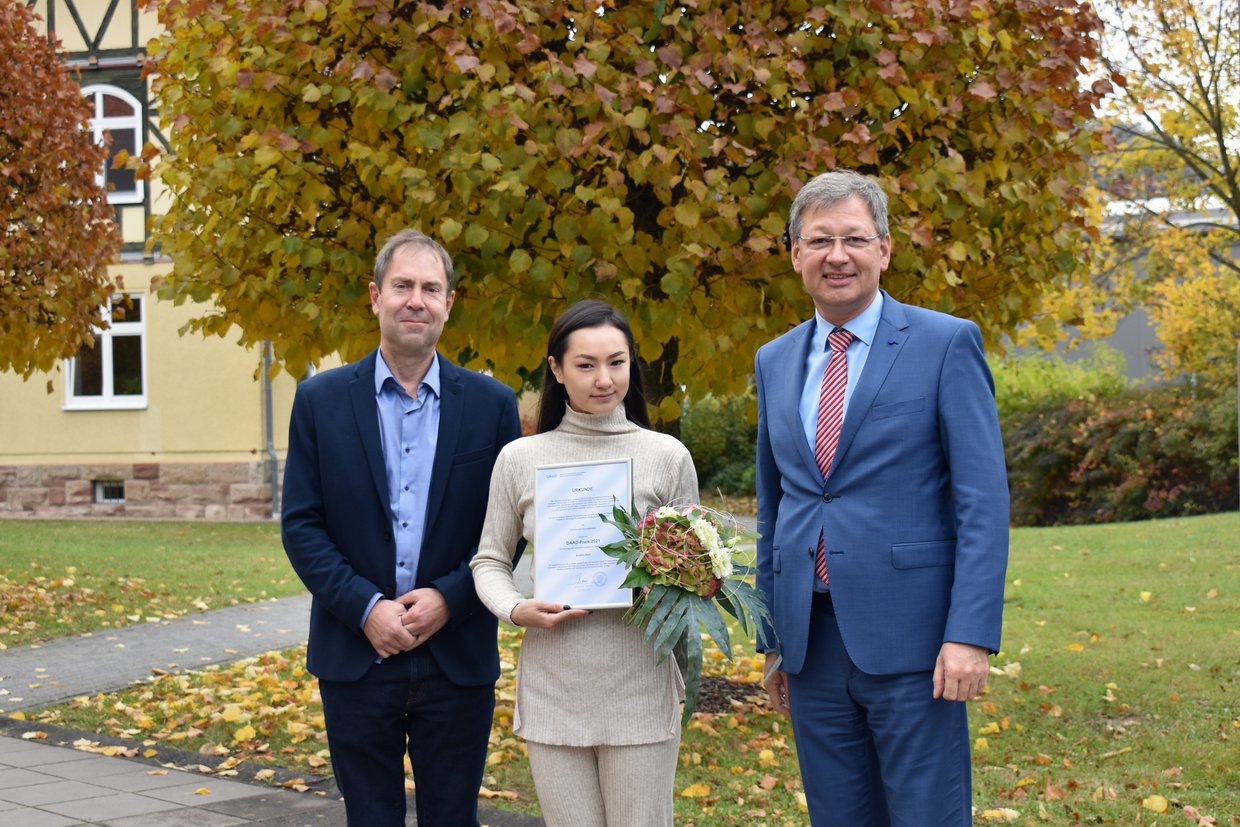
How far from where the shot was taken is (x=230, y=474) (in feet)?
66.2

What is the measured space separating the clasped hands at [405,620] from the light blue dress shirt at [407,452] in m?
0.10

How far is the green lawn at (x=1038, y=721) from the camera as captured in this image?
5.68 meters

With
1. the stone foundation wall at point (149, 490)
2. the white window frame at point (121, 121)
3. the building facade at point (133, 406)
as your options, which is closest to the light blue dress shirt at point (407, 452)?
the stone foundation wall at point (149, 490)

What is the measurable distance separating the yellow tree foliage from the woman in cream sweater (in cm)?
1442

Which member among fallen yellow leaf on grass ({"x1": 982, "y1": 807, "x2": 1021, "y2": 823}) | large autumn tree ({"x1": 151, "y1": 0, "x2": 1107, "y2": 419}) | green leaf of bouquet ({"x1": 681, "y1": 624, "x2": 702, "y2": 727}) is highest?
large autumn tree ({"x1": 151, "y1": 0, "x2": 1107, "y2": 419})

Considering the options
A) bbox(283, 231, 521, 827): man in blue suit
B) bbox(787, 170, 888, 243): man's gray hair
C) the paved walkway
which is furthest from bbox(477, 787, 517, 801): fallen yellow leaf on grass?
bbox(787, 170, 888, 243): man's gray hair

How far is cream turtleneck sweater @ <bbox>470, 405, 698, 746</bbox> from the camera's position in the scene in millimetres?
3307

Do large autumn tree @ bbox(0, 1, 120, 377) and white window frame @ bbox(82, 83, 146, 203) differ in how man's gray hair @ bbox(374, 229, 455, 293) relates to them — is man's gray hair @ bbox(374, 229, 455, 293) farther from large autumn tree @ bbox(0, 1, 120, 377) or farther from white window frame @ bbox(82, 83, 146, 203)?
white window frame @ bbox(82, 83, 146, 203)

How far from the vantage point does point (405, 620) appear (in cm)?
349

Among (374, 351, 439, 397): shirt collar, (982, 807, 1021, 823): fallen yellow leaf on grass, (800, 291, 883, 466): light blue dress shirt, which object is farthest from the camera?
(982, 807, 1021, 823): fallen yellow leaf on grass

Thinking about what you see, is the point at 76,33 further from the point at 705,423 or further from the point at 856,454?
the point at 856,454

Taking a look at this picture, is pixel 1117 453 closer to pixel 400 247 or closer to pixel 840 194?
pixel 840 194

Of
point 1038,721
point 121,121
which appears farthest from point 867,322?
point 121,121

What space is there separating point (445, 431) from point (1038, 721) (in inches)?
189
